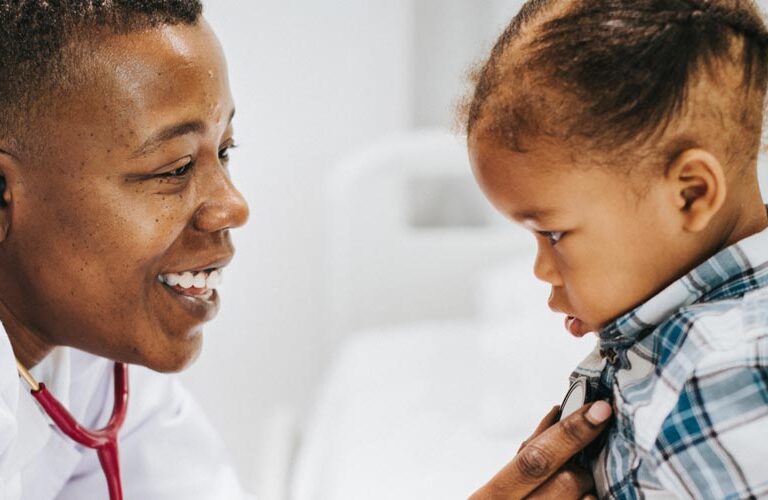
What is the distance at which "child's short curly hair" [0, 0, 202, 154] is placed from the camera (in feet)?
3.41

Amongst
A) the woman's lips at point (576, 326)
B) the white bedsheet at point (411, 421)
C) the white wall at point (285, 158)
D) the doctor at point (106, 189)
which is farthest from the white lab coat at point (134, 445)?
the white wall at point (285, 158)

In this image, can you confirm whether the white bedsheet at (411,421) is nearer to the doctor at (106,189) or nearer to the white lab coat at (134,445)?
the white lab coat at (134,445)

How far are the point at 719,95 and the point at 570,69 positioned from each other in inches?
5.5

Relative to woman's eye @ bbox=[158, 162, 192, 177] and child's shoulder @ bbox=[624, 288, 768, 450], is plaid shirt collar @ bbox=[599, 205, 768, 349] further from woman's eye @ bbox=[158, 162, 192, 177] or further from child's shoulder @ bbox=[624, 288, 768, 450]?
woman's eye @ bbox=[158, 162, 192, 177]

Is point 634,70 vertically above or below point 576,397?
above

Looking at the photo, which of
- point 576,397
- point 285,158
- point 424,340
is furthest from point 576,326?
point 285,158

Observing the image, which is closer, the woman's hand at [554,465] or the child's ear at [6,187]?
the woman's hand at [554,465]

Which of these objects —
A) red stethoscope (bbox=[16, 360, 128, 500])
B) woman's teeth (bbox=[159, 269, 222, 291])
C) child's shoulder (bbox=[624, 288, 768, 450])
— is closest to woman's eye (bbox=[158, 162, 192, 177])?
woman's teeth (bbox=[159, 269, 222, 291])

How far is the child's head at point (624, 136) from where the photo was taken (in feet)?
2.71

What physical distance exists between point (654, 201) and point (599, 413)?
22 centimetres

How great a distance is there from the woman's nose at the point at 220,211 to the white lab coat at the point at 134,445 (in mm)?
344

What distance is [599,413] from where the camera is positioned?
903mm

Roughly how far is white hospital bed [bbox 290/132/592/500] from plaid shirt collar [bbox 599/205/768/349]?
75cm

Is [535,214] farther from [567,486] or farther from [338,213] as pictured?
[338,213]
